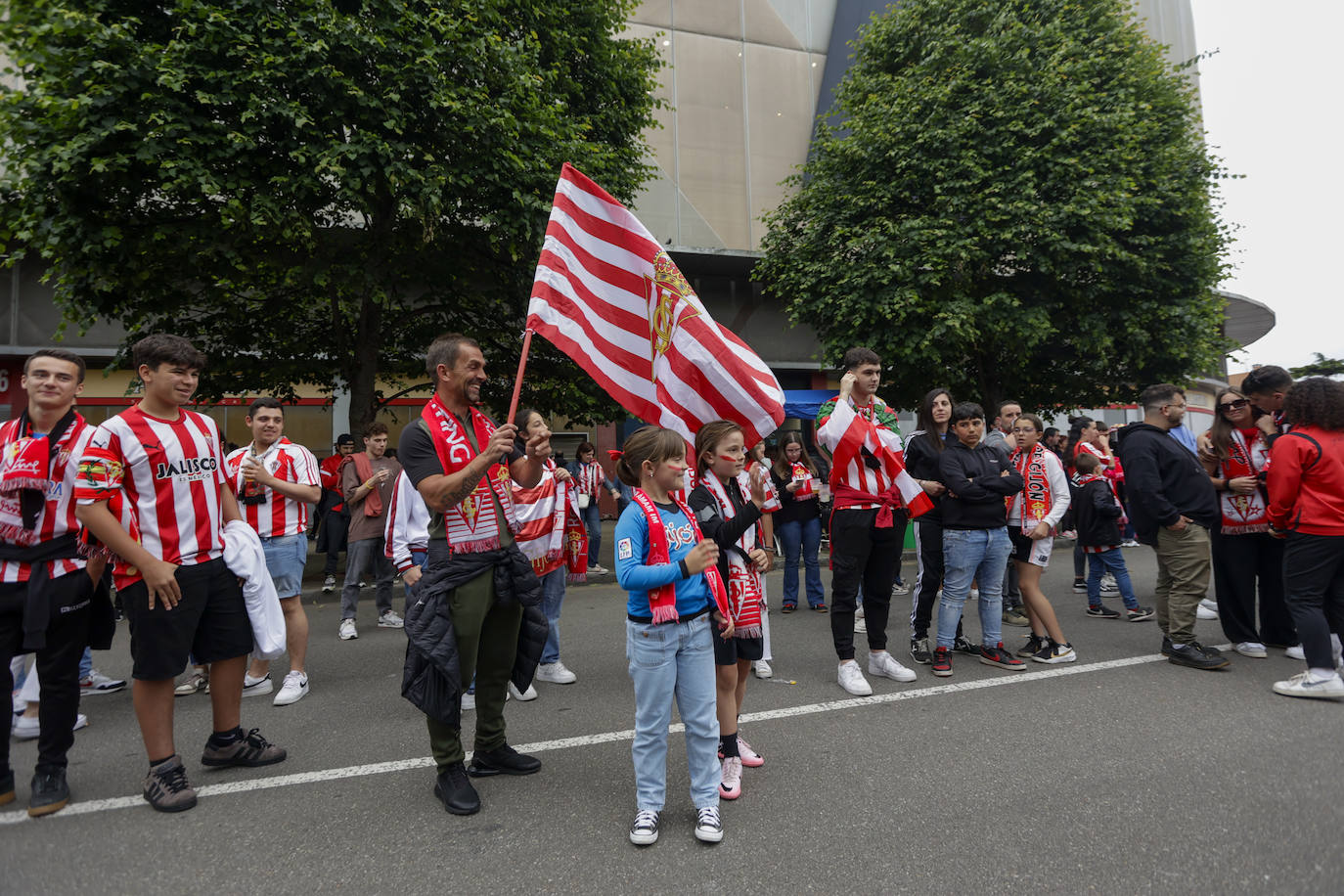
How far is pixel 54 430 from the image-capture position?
11.3 feet

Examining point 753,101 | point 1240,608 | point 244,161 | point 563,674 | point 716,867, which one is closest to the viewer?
point 716,867

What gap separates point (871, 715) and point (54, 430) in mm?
4494

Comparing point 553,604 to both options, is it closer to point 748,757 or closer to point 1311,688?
point 748,757

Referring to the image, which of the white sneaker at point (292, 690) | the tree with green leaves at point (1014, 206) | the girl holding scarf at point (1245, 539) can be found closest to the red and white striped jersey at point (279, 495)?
the white sneaker at point (292, 690)

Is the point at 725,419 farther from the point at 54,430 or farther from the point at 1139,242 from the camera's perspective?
the point at 1139,242

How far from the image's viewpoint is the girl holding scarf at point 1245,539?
209 inches

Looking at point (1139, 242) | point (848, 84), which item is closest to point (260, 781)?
point (1139, 242)

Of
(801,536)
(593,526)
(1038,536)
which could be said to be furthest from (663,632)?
(593,526)

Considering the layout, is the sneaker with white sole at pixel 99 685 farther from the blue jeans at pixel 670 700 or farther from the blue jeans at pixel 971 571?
the blue jeans at pixel 971 571

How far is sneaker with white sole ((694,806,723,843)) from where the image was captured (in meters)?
2.78

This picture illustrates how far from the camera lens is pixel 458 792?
10.3 feet

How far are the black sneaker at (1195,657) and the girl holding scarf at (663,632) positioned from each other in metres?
3.98

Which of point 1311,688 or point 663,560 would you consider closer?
point 663,560

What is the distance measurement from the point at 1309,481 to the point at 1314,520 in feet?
0.77
